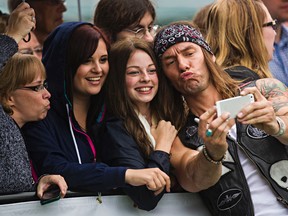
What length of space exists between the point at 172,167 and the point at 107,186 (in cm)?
41

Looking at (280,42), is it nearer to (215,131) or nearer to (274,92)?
(274,92)

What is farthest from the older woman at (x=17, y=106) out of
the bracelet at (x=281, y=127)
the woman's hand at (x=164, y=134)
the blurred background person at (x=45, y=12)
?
the bracelet at (x=281, y=127)

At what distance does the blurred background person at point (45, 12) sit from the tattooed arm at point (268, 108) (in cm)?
109

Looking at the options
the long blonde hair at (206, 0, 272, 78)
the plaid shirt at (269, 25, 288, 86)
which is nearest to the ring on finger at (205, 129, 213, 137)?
the long blonde hair at (206, 0, 272, 78)

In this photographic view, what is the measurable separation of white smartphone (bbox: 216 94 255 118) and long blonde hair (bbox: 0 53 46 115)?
0.82 m

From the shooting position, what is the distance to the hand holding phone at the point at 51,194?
275 cm

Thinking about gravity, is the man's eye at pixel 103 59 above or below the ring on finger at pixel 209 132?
above

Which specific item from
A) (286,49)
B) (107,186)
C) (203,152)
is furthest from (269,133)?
(286,49)

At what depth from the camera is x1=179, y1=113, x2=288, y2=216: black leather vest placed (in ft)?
9.98

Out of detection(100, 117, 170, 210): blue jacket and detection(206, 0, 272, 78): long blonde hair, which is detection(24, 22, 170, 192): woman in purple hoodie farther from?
detection(206, 0, 272, 78): long blonde hair

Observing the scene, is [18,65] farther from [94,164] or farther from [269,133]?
[269,133]

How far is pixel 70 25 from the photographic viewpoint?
125 inches

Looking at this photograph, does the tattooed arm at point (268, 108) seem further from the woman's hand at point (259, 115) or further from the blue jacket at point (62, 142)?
the blue jacket at point (62, 142)

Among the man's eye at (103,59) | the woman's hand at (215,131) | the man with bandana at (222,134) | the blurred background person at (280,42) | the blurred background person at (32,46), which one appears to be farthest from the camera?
the blurred background person at (280,42)
